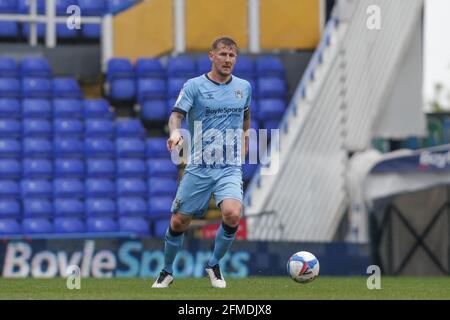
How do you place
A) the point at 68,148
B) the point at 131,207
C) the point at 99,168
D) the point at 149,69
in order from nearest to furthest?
the point at 131,207
the point at 99,168
the point at 68,148
the point at 149,69

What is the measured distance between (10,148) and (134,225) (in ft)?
8.51

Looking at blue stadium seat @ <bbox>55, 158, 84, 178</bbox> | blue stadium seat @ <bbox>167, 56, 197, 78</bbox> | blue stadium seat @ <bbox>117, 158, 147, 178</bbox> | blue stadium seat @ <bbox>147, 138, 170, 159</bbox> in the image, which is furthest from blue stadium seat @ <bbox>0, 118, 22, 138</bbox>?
blue stadium seat @ <bbox>167, 56, 197, 78</bbox>

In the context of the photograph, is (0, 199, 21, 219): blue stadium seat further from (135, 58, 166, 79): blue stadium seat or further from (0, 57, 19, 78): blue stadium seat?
(135, 58, 166, 79): blue stadium seat

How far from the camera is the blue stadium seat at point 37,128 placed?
2356 centimetres

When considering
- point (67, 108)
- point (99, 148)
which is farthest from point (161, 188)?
point (67, 108)

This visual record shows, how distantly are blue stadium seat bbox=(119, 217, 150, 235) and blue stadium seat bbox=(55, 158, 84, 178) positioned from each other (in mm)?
1237

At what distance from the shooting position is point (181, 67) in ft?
80.1

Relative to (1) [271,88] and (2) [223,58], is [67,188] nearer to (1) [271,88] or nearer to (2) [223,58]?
Answer: (1) [271,88]

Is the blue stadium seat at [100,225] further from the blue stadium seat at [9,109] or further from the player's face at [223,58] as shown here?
the player's face at [223,58]

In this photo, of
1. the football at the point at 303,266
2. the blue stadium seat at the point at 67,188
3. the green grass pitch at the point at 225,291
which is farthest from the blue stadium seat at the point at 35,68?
the football at the point at 303,266

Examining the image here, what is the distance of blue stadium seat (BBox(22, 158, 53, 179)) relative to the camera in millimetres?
22984

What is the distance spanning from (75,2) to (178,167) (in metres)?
4.78

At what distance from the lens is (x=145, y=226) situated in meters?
22.5

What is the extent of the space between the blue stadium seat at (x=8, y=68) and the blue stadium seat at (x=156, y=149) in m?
2.73
